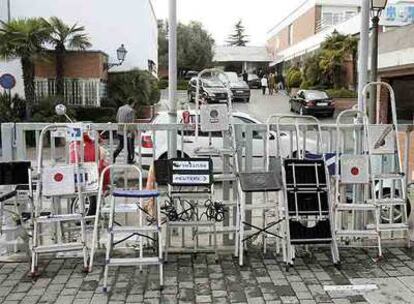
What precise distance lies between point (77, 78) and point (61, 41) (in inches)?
76.7

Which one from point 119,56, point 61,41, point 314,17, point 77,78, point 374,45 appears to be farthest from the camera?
point 314,17

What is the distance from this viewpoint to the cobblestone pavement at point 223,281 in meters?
4.42

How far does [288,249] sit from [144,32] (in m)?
27.3

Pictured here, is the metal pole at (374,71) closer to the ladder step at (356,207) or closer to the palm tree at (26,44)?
the ladder step at (356,207)

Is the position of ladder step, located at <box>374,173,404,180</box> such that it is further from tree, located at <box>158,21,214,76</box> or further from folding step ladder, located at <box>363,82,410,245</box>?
tree, located at <box>158,21,214,76</box>

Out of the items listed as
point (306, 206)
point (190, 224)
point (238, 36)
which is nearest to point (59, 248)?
point (190, 224)

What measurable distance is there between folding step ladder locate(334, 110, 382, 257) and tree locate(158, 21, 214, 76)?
44042mm

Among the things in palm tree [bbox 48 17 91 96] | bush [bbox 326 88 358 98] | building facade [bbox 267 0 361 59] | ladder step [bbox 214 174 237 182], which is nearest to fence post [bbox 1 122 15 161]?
ladder step [bbox 214 174 237 182]

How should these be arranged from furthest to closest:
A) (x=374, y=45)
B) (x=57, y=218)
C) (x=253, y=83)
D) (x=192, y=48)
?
(x=192, y=48), (x=253, y=83), (x=374, y=45), (x=57, y=218)

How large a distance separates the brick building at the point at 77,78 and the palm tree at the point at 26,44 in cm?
251

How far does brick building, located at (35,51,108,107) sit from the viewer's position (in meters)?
23.2

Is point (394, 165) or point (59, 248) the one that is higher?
point (394, 165)

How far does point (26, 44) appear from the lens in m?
19.8

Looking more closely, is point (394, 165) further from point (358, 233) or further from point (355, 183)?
point (358, 233)
